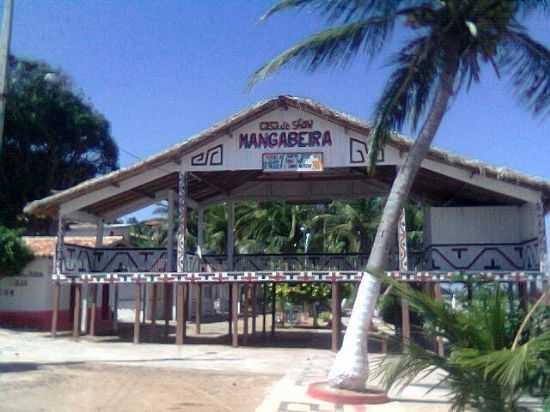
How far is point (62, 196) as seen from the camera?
22.2m

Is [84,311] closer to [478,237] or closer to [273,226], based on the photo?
[478,237]

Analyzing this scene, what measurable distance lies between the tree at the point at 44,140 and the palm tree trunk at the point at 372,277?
94.3ft

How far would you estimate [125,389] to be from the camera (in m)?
12.6

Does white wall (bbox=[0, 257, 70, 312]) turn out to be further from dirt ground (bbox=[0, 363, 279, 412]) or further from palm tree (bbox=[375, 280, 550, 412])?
palm tree (bbox=[375, 280, 550, 412])

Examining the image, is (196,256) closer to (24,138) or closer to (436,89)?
(436,89)

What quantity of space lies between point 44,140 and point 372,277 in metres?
31.4

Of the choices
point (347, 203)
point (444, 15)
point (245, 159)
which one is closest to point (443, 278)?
point (245, 159)

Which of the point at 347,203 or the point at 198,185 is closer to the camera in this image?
the point at 198,185

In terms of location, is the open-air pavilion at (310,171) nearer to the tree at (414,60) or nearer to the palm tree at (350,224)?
the tree at (414,60)

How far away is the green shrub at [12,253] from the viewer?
2406cm

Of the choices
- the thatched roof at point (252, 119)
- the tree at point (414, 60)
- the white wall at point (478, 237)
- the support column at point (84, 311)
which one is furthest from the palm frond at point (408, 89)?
the support column at point (84, 311)

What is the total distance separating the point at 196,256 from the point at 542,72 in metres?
14.4

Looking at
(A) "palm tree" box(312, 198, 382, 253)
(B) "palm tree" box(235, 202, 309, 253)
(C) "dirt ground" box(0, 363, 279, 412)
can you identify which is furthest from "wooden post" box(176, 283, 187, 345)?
(B) "palm tree" box(235, 202, 309, 253)

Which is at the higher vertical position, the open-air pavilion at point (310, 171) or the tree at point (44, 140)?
the tree at point (44, 140)
